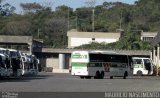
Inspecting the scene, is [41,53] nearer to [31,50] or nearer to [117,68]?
[31,50]

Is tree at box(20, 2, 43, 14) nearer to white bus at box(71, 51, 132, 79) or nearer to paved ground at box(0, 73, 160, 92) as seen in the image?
white bus at box(71, 51, 132, 79)

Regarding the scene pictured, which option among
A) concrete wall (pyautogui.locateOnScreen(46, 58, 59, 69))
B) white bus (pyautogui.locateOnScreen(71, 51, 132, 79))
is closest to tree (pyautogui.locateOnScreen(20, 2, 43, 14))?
concrete wall (pyautogui.locateOnScreen(46, 58, 59, 69))

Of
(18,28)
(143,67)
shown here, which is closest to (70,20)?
(18,28)

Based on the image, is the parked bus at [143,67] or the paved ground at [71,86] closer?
the paved ground at [71,86]

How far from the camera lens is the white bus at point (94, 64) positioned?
46156 mm

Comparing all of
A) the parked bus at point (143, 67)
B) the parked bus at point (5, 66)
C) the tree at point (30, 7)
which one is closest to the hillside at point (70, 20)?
the tree at point (30, 7)

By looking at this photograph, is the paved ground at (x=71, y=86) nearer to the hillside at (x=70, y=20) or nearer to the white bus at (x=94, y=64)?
the white bus at (x=94, y=64)

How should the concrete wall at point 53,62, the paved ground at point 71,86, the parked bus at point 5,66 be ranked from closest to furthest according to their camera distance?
the paved ground at point 71,86
the parked bus at point 5,66
the concrete wall at point 53,62

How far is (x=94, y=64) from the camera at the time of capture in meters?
46.7

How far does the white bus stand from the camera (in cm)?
4616

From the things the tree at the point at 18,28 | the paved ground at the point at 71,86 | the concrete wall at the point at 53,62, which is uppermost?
the tree at the point at 18,28

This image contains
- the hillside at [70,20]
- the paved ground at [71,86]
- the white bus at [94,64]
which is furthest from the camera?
the hillside at [70,20]

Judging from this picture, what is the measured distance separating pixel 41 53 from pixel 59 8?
214 feet

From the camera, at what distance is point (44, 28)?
137875 millimetres
